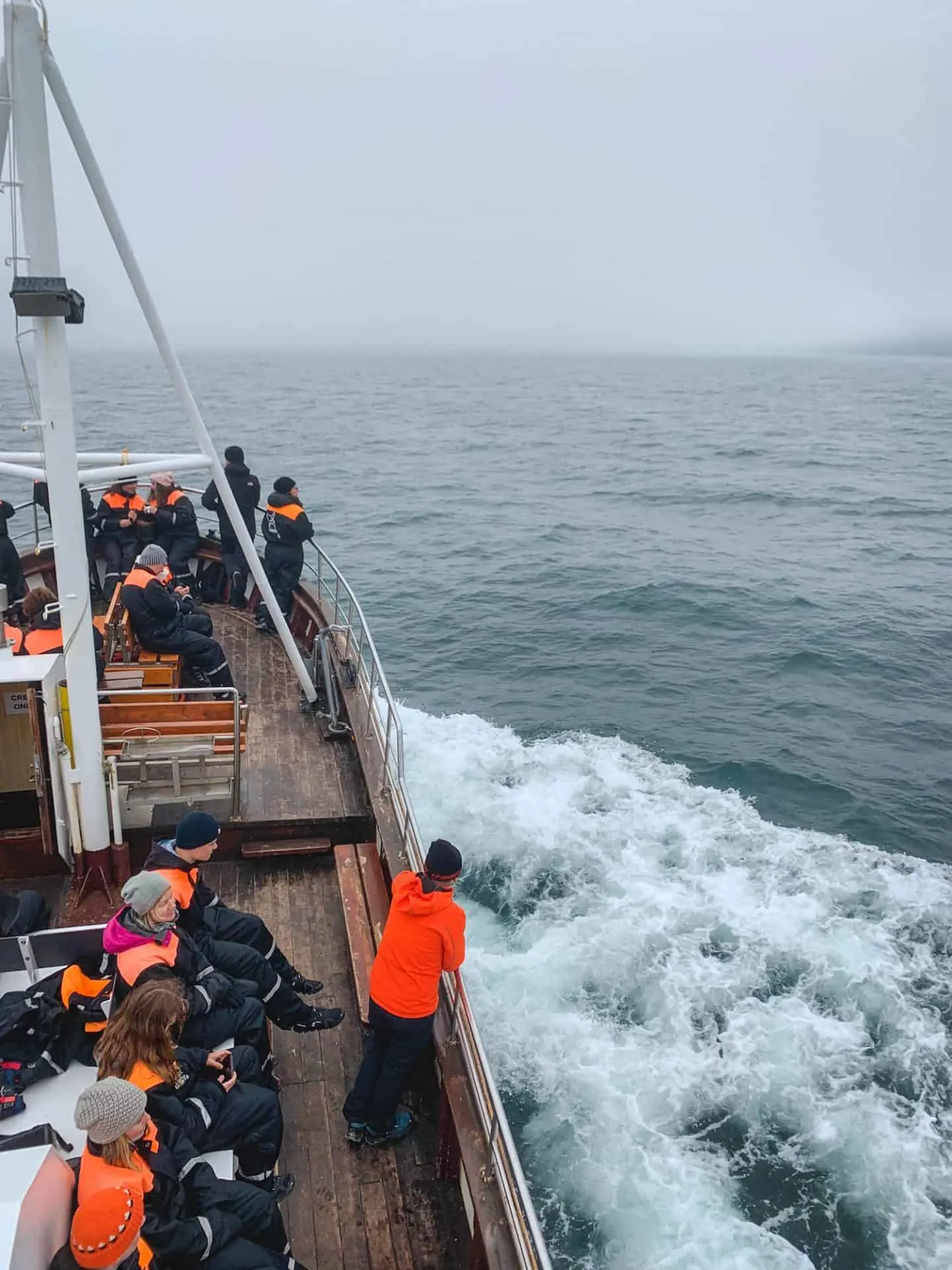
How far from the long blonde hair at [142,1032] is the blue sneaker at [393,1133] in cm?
170

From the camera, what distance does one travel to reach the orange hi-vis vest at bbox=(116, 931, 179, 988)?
4.21 metres

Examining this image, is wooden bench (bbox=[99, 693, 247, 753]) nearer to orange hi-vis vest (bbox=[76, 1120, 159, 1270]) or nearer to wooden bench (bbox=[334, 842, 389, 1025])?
wooden bench (bbox=[334, 842, 389, 1025])

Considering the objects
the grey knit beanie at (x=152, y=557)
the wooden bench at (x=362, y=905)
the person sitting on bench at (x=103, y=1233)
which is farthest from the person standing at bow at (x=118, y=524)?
the person sitting on bench at (x=103, y=1233)

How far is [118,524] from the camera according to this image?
1189 centimetres

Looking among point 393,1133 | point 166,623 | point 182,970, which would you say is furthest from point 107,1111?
point 166,623

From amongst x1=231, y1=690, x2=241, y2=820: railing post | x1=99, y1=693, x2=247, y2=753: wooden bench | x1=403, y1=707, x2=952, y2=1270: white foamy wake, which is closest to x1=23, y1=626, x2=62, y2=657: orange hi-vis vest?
x1=99, y1=693, x2=247, y2=753: wooden bench

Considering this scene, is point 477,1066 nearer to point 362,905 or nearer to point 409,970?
point 409,970

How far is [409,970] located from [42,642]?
12.8 ft

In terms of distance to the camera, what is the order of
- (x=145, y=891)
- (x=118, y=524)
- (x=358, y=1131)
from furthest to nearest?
(x=118, y=524) → (x=358, y=1131) → (x=145, y=891)

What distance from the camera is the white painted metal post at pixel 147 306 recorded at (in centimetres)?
547

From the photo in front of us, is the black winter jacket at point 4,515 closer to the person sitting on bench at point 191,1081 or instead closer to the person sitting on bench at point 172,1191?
the person sitting on bench at point 191,1081

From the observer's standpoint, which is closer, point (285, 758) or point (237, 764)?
point (237, 764)

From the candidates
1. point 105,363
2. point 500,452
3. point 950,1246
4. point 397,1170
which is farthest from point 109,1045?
point 105,363

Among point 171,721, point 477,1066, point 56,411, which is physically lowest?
point 477,1066
